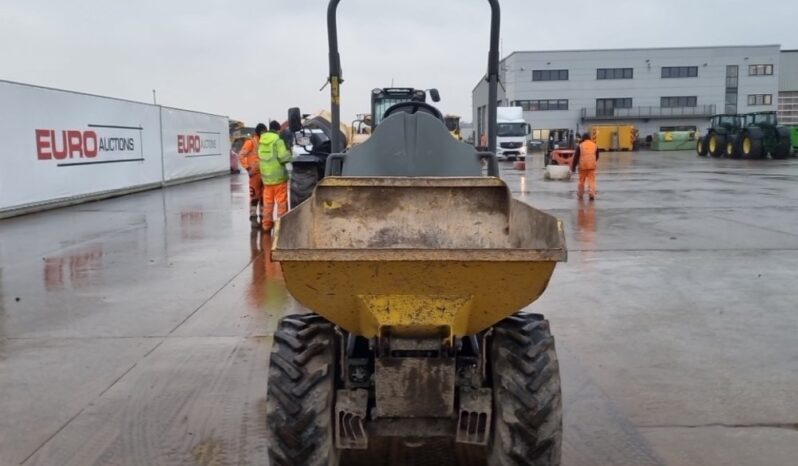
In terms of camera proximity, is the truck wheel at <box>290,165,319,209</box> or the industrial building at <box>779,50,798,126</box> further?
the industrial building at <box>779,50,798,126</box>

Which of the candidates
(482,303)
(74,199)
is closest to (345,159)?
(482,303)

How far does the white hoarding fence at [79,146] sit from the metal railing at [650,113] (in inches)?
2031

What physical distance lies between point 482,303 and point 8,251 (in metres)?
9.40

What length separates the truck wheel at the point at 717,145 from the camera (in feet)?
133

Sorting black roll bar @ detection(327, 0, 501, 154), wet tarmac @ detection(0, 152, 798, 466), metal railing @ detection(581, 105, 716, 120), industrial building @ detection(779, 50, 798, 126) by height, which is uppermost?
industrial building @ detection(779, 50, 798, 126)

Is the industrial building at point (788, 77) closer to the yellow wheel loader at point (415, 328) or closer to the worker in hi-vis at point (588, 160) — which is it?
the worker in hi-vis at point (588, 160)

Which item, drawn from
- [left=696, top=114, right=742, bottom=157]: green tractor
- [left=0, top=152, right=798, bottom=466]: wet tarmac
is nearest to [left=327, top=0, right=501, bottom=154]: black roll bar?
[left=0, top=152, right=798, bottom=466]: wet tarmac

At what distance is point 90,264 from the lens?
364 inches

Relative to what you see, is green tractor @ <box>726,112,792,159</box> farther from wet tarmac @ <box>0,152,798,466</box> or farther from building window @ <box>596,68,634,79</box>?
building window @ <box>596,68,634,79</box>

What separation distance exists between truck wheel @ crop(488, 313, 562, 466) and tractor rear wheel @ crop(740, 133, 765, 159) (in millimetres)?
36892

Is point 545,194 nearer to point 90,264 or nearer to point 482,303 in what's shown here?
point 90,264

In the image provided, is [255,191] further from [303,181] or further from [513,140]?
[513,140]

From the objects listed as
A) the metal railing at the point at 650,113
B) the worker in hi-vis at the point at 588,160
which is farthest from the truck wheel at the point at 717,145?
the metal railing at the point at 650,113

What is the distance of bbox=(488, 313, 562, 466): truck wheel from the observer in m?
3.03
